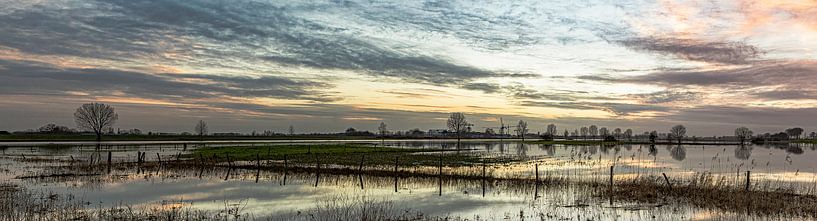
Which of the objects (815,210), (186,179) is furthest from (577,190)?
(186,179)

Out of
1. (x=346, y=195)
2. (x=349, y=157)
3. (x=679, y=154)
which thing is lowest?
(x=346, y=195)

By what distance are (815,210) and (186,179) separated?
123 ft

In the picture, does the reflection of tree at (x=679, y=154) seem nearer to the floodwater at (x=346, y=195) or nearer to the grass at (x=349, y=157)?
the grass at (x=349, y=157)

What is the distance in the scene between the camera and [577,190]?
31438mm

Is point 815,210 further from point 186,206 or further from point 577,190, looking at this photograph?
point 186,206

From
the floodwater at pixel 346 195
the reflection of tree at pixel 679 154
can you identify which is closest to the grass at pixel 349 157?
the floodwater at pixel 346 195

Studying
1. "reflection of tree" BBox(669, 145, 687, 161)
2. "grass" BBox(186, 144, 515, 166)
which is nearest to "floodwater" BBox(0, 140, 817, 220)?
"grass" BBox(186, 144, 515, 166)

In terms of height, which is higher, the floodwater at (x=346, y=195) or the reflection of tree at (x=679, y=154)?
the reflection of tree at (x=679, y=154)

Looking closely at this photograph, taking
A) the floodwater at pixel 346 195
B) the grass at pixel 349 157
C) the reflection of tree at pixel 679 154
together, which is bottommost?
the floodwater at pixel 346 195

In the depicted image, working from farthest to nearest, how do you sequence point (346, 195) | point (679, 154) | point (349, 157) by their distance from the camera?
1. point (679, 154)
2. point (349, 157)
3. point (346, 195)

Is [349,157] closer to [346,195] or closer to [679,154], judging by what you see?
[346,195]

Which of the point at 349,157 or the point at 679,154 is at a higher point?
the point at 349,157

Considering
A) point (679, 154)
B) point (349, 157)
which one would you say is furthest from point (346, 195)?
point (679, 154)

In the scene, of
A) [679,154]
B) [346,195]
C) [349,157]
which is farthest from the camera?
[679,154]
